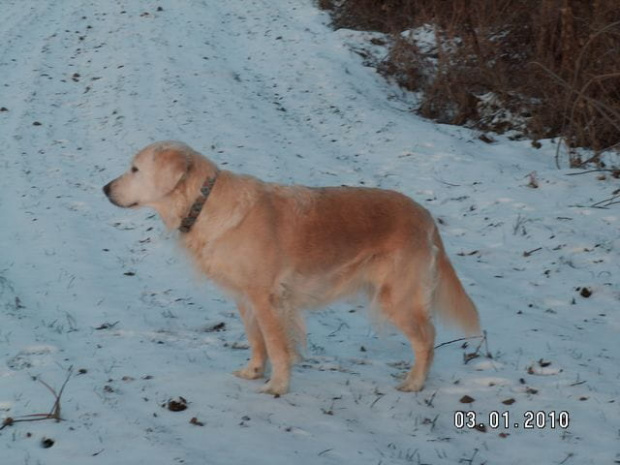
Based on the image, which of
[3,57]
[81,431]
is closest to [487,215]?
Result: [81,431]

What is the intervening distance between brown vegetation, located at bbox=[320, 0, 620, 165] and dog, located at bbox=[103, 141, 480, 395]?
5.35 meters

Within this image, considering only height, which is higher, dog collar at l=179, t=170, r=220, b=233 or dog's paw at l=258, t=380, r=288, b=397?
dog collar at l=179, t=170, r=220, b=233

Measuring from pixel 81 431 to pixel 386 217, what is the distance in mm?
2395

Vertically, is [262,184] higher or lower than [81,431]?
higher

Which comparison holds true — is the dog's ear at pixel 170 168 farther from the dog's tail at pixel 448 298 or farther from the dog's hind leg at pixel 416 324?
the dog's tail at pixel 448 298

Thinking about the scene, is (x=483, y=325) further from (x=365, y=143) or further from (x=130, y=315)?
(x=365, y=143)

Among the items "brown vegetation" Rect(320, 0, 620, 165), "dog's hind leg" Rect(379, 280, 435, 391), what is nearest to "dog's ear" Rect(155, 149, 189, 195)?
"dog's hind leg" Rect(379, 280, 435, 391)

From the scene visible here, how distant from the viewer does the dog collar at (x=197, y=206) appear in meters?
4.72

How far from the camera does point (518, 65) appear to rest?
12656mm

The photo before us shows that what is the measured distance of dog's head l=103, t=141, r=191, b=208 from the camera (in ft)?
15.4

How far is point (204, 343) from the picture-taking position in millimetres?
5703

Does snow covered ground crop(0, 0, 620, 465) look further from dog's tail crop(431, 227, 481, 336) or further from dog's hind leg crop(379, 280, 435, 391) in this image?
dog's tail crop(431, 227, 481, 336)

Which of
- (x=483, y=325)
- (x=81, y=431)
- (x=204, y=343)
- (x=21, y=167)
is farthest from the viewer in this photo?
(x=21, y=167)
